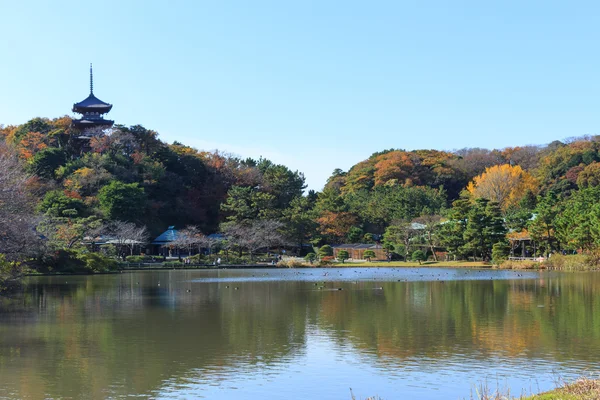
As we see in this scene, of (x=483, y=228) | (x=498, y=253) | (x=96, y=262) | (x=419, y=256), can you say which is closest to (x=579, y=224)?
(x=498, y=253)

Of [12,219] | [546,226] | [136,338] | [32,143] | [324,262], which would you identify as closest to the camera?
[136,338]

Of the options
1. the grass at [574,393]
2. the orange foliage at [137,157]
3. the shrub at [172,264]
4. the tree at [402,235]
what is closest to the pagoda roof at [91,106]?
the orange foliage at [137,157]

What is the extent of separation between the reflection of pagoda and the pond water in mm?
44068

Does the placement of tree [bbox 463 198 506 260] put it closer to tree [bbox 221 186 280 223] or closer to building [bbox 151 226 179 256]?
tree [bbox 221 186 280 223]

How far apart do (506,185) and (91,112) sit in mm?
41098

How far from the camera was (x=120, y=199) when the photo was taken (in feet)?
187

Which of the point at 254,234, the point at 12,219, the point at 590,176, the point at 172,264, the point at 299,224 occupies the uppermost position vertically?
the point at 590,176

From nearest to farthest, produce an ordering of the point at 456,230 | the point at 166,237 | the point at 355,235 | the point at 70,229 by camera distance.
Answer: the point at 70,229
the point at 456,230
the point at 166,237
the point at 355,235

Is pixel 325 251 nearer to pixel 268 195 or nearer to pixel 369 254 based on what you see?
pixel 369 254

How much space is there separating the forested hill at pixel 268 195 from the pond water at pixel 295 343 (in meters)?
21.4

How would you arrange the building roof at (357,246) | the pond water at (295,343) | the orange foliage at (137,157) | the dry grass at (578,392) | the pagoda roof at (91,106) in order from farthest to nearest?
the pagoda roof at (91,106) → the orange foliage at (137,157) → the building roof at (357,246) → the pond water at (295,343) → the dry grass at (578,392)

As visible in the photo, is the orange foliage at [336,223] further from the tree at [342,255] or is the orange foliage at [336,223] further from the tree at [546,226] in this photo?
the tree at [546,226]

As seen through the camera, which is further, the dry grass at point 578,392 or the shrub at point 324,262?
the shrub at point 324,262

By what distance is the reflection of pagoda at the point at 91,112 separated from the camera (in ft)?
232
